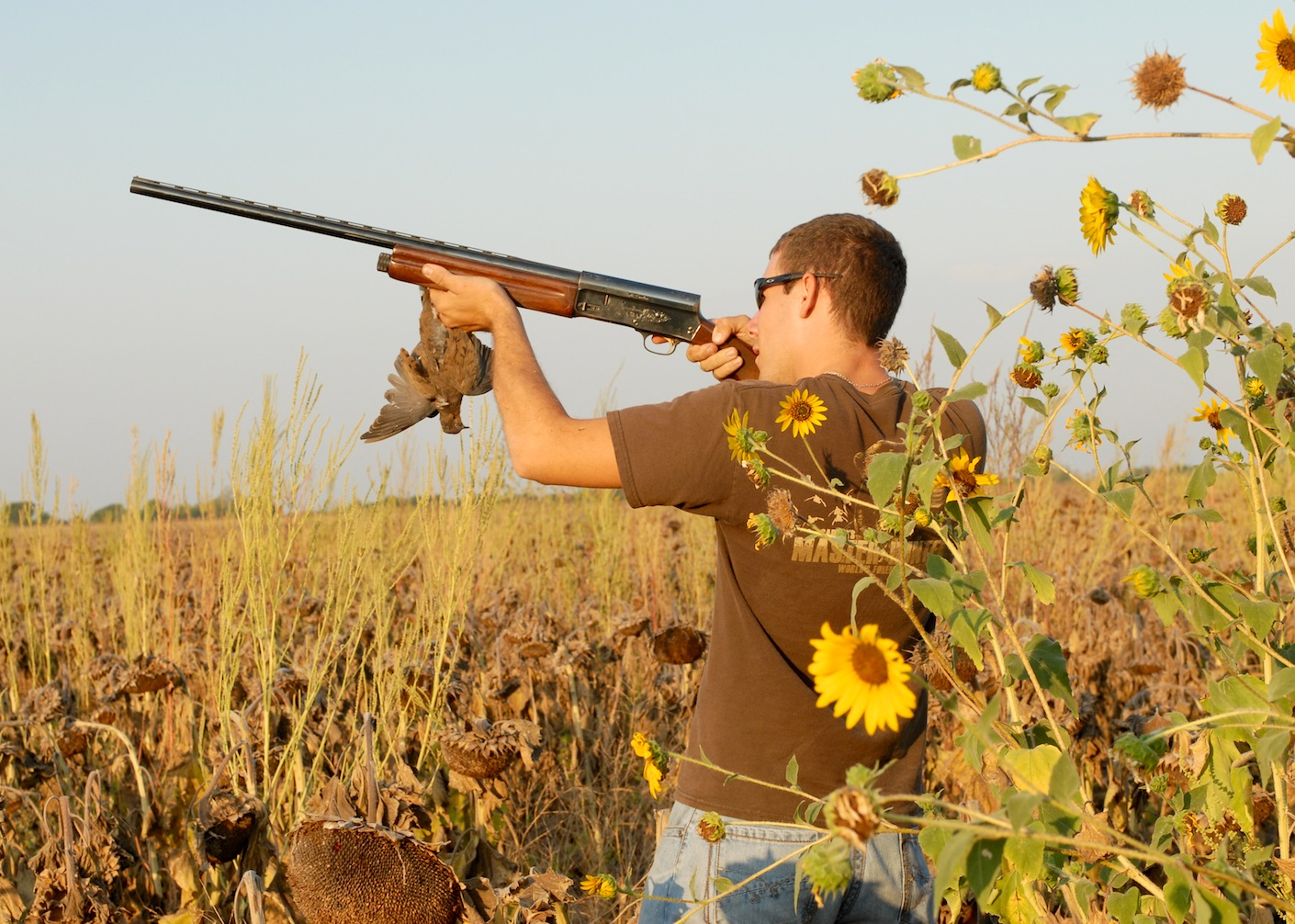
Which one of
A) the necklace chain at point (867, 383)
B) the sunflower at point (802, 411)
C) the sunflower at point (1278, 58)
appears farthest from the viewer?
the necklace chain at point (867, 383)

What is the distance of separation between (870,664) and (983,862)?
8.2 inches

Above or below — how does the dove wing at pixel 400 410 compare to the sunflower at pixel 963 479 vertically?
above

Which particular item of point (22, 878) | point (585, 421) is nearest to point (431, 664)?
point (22, 878)

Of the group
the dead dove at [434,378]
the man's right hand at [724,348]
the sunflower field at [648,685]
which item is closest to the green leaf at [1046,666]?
the sunflower field at [648,685]

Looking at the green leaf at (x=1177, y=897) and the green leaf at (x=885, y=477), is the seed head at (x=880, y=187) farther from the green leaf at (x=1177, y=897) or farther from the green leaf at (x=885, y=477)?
the green leaf at (x=1177, y=897)

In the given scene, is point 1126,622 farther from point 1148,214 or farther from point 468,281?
point 1148,214

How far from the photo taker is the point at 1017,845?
3.60ft

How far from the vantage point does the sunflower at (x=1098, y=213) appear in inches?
51.6

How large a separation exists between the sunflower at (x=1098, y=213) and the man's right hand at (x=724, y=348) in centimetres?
162

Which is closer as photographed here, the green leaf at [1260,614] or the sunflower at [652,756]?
the green leaf at [1260,614]

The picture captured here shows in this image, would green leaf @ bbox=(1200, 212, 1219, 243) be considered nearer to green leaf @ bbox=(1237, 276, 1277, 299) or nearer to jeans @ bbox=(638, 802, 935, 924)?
green leaf @ bbox=(1237, 276, 1277, 299)

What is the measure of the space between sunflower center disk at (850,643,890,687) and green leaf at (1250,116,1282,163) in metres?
0.55

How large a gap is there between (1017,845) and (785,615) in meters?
1.06

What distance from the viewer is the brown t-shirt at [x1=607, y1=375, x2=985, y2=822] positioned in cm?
205
